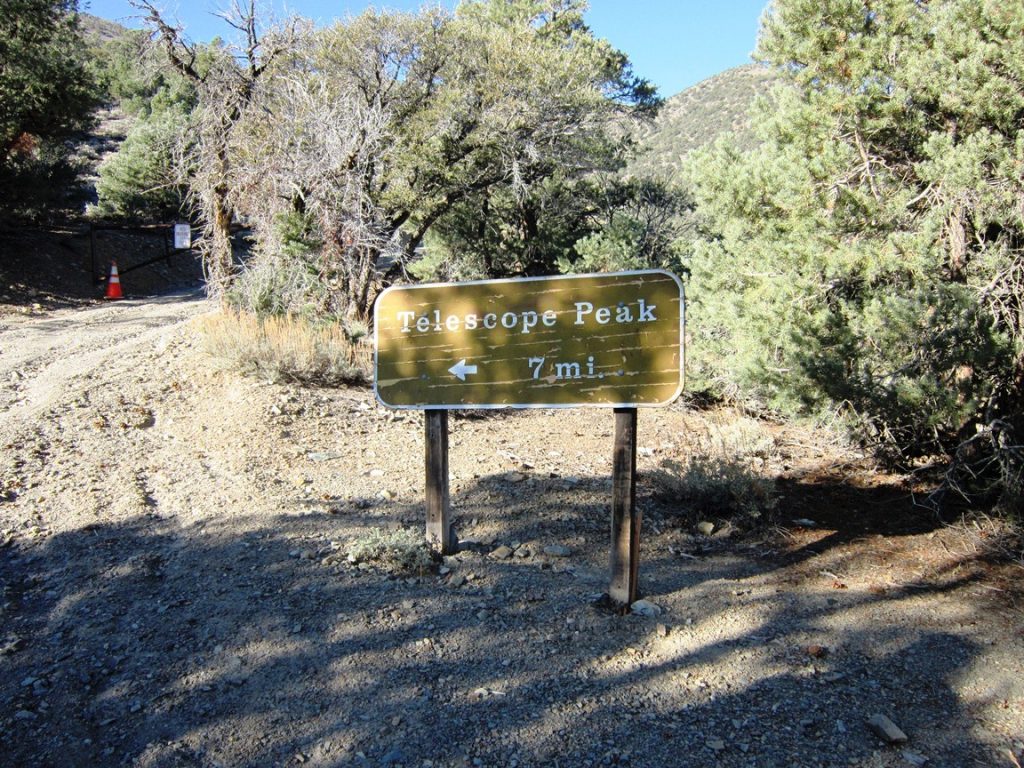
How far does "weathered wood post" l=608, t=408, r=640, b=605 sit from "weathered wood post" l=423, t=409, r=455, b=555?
1.11 meters

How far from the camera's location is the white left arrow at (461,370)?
15.1ft

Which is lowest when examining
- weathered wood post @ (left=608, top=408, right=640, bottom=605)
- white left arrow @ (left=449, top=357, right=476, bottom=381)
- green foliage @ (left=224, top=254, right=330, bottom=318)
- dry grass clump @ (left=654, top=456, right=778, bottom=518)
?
dry grass clump @ (left=654, top=456, right=778, bottom=518)

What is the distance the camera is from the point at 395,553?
190 inches

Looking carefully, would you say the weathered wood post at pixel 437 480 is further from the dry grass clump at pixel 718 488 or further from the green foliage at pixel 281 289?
the green foliage at pixel 281 289

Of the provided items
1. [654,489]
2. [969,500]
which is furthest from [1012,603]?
[654,489]

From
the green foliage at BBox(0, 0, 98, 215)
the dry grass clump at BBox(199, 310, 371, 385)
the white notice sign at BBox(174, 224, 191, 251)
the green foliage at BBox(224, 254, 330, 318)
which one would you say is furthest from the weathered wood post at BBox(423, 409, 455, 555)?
the green foliage at BBox(0, 0, 98, 215)

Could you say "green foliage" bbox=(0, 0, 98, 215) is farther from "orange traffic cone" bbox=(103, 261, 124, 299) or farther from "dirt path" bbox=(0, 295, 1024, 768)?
"dirt path" bbox=(0, 295, 1024, 768)

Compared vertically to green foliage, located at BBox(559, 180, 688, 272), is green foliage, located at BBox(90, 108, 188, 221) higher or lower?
higher

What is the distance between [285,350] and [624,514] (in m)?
5.60

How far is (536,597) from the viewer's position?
14.9 ft

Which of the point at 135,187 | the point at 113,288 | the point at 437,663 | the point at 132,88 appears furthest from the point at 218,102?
the point at 132,88

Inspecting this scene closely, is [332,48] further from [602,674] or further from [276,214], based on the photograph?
[602,674]

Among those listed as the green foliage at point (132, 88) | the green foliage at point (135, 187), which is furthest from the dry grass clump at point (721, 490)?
the green foliage at point (135, 187)

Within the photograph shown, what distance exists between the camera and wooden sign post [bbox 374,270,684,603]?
13.7 ft
